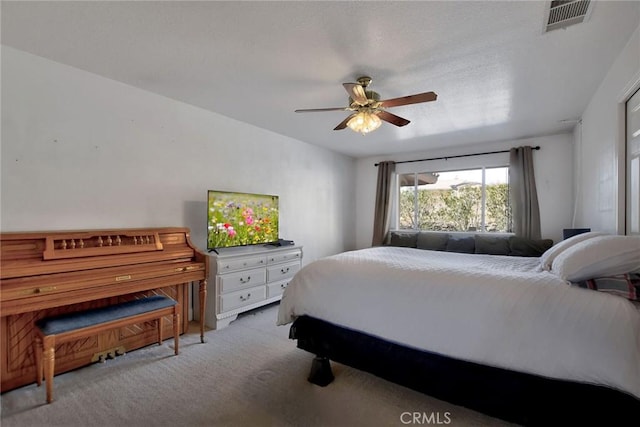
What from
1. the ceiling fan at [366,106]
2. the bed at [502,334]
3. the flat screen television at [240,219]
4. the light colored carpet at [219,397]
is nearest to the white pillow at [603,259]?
the bed at [502,334]

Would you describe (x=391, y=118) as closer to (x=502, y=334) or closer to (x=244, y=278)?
(x=502, y=334)

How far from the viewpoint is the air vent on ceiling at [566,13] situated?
5.16 ft

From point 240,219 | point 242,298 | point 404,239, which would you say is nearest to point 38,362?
point 242,298

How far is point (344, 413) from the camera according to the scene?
1.70 m

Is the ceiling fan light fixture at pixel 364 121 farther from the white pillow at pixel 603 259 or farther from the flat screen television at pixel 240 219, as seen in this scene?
the white pillow at pixel 603 259

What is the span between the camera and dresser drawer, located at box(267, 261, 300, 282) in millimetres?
3521

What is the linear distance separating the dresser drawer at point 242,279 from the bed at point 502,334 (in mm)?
1391

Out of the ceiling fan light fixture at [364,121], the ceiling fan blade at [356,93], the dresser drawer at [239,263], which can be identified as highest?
the ceiling fan blade at [356,93]

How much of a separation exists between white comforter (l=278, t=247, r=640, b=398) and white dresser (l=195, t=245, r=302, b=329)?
1.25 metres

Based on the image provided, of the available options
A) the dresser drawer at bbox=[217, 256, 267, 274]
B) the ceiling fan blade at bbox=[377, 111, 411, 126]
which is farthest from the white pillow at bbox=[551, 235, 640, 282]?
the dresser drawer at bbox=[217, 256, 267, 274]

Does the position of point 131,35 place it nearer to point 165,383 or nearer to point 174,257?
point 174,257

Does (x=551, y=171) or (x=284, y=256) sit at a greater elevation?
(x=551, y=171)

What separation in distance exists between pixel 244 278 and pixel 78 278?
1.50 m

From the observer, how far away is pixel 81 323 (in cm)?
195
